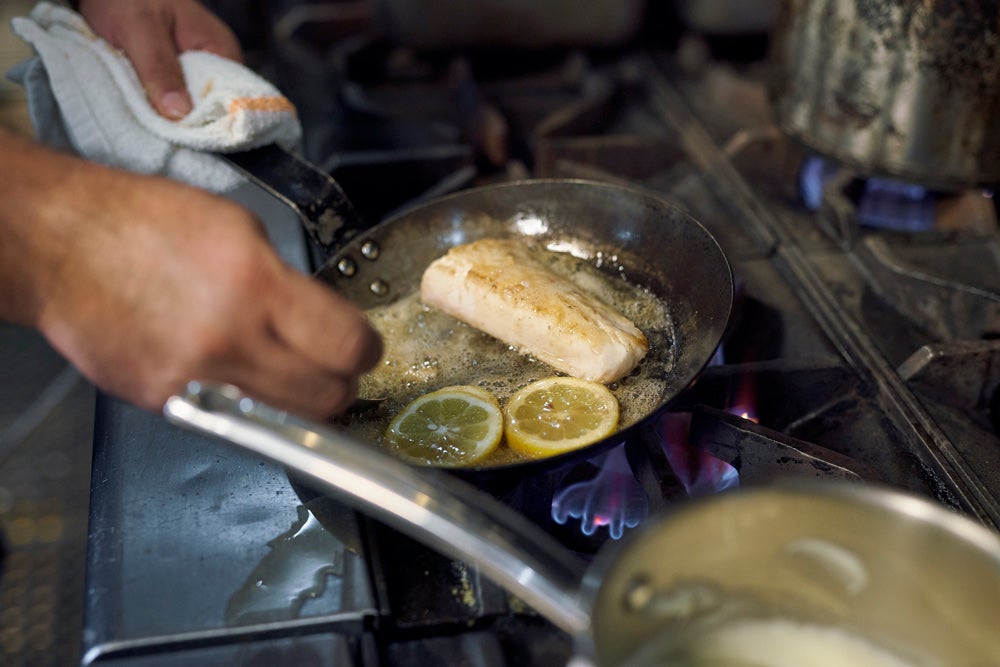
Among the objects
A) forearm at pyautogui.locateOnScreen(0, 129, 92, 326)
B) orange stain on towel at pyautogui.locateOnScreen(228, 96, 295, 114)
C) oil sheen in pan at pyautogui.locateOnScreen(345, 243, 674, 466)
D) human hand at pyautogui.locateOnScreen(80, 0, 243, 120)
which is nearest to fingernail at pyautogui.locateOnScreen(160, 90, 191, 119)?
human hand at pyautogui.locateOnScreen(80, 0, 243, 120)

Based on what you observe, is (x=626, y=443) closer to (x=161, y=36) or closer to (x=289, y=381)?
(x=289, y=381)

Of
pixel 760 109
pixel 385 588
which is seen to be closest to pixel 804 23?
pixel 760 109

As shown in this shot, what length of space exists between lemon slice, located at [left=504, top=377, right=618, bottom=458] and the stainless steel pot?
826 millimetres

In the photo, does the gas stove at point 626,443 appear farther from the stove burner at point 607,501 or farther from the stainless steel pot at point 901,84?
the stainless steel pot at point 901,84

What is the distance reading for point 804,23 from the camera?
5.83 ft

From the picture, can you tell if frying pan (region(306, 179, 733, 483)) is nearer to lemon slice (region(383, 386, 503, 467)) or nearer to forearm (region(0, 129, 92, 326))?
lemon slice (region(383, 386, 503, 467))

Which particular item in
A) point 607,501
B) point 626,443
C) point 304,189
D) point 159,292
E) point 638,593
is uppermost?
point 159,292

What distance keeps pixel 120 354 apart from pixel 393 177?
4.19 feet

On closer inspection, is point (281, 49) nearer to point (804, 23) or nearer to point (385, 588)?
point (804, 23)

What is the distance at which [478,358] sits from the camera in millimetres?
1572

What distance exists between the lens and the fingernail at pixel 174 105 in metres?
1.59

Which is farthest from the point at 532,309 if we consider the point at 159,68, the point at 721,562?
the point at 159,68

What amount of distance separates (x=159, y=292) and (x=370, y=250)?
826 millimetres

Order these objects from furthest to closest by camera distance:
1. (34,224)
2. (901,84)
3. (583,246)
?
(583,246) → (901,84) → (34,224)
